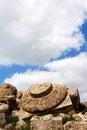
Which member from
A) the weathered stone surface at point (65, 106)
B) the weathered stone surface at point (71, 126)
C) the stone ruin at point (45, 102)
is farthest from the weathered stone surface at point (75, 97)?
the weathered stone surface at point (71, 126)

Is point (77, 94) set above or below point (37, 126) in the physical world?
above

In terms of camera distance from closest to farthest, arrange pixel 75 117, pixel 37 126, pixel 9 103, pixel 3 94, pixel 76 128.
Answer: pixel 76 128 < pixel 37 126 < pixel 75 117 < pixel 9 103 < pixel 3 94

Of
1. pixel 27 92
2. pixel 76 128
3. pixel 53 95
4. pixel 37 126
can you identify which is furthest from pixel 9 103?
pixel 76 128

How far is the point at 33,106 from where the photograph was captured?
25234mm

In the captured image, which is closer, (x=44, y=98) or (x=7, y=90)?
(x=44, y=98)

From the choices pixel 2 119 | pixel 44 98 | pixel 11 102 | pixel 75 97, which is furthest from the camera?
pixel 11 102

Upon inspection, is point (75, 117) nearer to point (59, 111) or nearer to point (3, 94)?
point (59, 111)

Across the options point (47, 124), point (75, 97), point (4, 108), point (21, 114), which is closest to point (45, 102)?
point (21, 114)

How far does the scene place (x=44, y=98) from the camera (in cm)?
2516

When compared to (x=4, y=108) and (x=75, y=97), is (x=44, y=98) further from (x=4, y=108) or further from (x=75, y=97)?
(x=4, y=108)

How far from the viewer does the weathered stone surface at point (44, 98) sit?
25000 mm

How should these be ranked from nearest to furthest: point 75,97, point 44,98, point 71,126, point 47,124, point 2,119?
point 71,126
point 47,124
point 2,119
point 75,97
point 44,98

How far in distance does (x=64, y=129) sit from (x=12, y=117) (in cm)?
874

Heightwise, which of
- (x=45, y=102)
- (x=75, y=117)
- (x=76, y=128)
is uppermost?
(x=45, y=102)
